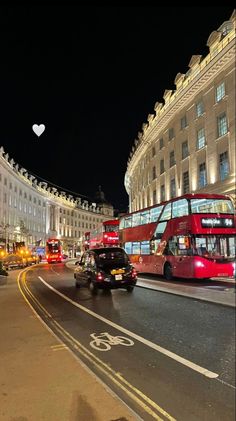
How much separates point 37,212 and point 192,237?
81777 millimetres

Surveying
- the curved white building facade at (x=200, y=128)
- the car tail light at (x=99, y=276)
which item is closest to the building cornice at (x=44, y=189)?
the curved white building facade at (x=200, y=128)

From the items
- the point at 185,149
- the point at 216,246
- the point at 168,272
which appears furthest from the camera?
the point at 185,149

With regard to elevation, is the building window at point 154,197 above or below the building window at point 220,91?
below

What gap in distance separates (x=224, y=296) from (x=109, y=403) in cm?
786

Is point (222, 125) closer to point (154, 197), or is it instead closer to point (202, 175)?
point (202, 175)

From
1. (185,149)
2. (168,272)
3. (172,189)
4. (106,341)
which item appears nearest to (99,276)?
(168,272)

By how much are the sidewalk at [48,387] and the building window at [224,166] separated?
24.1 metres

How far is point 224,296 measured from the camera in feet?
36.4

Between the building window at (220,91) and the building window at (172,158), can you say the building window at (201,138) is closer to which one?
the building window at (220,91)

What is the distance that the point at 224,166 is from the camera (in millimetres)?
28953

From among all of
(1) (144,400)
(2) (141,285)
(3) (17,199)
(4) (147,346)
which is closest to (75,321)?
(4) (147,346)

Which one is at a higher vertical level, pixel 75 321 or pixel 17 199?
pixel 17 199

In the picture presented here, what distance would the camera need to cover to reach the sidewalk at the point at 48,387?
3.82 m

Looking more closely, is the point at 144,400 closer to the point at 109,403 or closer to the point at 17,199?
the point at 109,403
